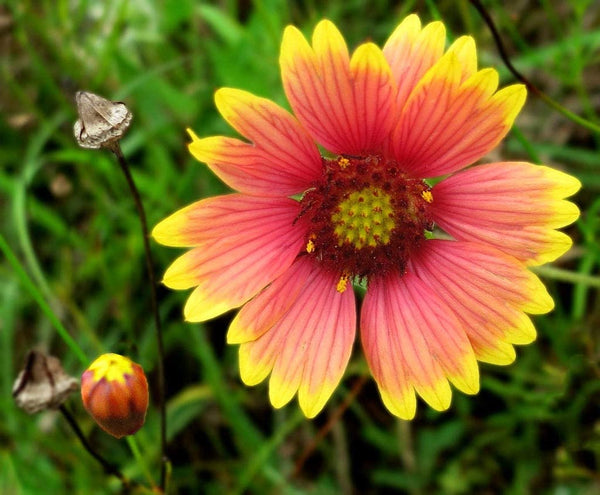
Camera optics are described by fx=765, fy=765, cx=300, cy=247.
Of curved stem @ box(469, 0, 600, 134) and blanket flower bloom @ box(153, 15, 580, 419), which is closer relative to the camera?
blanket flower bloom @ box(153, 15, 580, 419)

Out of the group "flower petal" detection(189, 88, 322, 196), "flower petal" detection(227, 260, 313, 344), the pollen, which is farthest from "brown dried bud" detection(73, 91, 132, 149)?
the pollen

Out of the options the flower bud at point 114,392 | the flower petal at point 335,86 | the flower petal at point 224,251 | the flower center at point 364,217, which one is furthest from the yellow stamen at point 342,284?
the flower bud at point 114,392

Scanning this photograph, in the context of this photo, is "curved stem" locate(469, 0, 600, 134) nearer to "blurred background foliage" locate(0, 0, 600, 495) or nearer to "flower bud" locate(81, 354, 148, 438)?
"blurred background foliage" locate(0, 0, 600, 495)

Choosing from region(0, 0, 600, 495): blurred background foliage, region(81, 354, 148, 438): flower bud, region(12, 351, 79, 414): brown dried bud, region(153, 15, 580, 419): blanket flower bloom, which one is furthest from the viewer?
region(0, 0, 600, 495): blurred background foliage

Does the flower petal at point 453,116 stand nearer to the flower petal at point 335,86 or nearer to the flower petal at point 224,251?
the flower petal at point 335,86

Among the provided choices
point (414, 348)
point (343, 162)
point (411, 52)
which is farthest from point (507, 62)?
point (414, 348)

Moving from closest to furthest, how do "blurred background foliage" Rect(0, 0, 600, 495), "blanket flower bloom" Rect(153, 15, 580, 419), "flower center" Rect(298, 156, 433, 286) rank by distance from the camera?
"blanket flower bloom" Rect(153, 15, 580, 419) < "flower center" Rect(298, 156, 433, 286) < "blurred background foliage" Rect(0, 0, 600, 495)

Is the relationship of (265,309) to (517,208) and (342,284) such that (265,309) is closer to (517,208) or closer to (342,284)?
→ (342,284)
